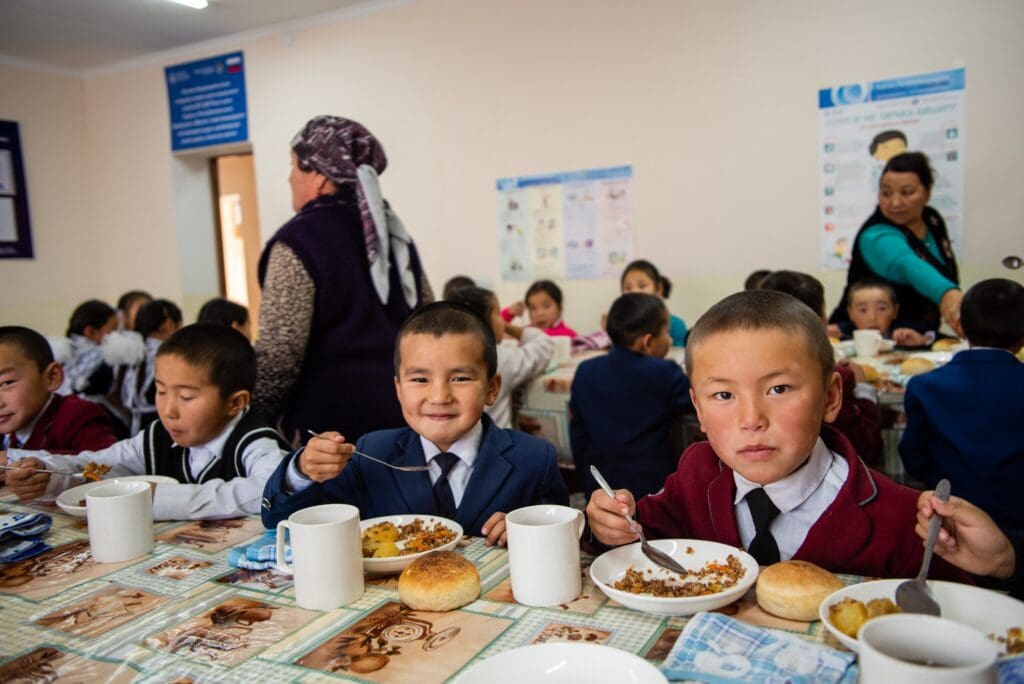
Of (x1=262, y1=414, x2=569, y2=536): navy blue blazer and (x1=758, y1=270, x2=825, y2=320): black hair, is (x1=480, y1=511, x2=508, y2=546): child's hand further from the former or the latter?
(x1=758, y1=270, x2=825, y2=320): black hair

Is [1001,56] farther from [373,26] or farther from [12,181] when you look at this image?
[12,181]

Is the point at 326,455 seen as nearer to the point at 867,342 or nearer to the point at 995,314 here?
the point at 995,314

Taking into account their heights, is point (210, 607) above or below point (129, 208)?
below

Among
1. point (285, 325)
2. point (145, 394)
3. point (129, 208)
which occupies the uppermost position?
point (129, 208)

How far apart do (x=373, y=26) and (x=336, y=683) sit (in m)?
6.29

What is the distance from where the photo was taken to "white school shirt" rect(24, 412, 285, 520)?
1.69 m

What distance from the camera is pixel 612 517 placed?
1.31 metres

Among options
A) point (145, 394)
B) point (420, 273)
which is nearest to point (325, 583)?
point (420, 273)

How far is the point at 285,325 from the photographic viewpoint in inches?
97.0

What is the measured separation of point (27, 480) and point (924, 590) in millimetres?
1934

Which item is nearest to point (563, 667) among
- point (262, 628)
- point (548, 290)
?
point (262, 628)

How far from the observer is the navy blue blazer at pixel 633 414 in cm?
303

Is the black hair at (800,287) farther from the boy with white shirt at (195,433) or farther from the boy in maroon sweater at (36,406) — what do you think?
Result: the boy in maroon sweater at (36,406)

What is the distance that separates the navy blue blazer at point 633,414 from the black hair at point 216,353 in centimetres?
144
